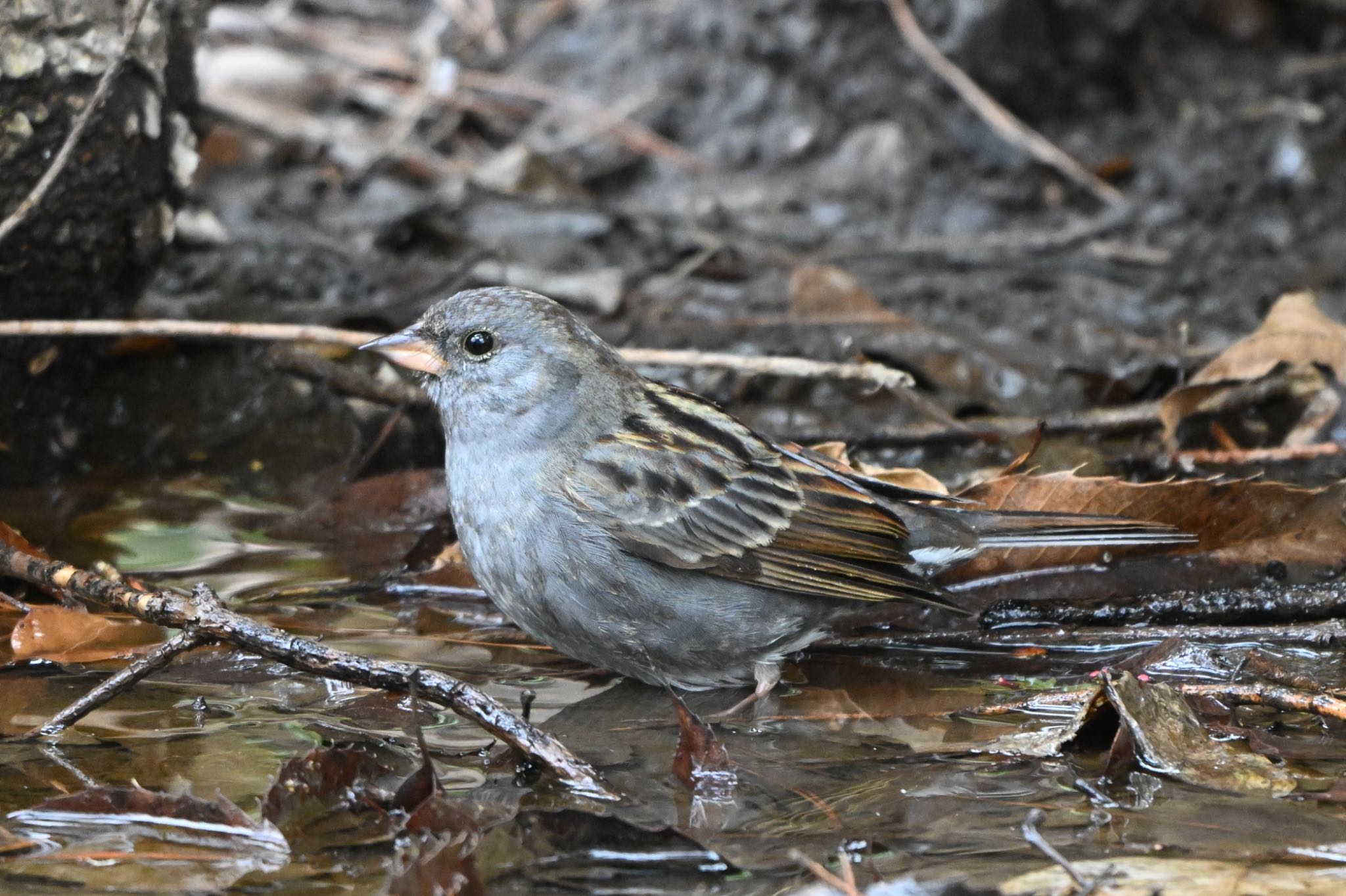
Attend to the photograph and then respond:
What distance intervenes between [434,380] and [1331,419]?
2.96 metres

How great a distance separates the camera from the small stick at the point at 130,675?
3246mm

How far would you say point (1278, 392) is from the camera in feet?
17.9

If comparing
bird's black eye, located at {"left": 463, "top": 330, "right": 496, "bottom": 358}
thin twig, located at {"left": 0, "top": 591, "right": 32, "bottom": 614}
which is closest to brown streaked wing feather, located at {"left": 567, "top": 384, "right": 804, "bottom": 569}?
bird's black eye, located at {"left": 463, "top": 330, "right": 496, "bottom": 358}

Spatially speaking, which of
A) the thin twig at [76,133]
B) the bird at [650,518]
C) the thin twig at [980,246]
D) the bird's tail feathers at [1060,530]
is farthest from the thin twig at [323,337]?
the thin twig at [980,246]

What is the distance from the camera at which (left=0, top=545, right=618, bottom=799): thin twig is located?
10.2 feet

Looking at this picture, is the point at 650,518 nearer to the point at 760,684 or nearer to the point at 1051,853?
the point at 760,684

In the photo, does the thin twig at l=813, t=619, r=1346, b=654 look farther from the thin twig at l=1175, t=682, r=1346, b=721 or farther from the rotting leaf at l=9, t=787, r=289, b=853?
the rotting leaf at l=9, t=787, r=289, b=853

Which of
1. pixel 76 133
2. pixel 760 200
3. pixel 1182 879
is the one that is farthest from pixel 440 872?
pixel 760 200

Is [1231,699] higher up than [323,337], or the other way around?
[323,337]

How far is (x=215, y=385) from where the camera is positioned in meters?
5.67

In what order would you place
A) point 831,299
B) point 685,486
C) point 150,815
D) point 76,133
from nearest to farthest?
1. point 150,815
2. point 685,486
3. point 76,133
4. point 831,299

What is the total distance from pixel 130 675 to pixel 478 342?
56.0 inches

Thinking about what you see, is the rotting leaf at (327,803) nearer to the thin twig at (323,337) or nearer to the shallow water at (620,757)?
the shallow water at (620,757)

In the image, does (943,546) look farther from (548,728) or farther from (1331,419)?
(1331,419)
